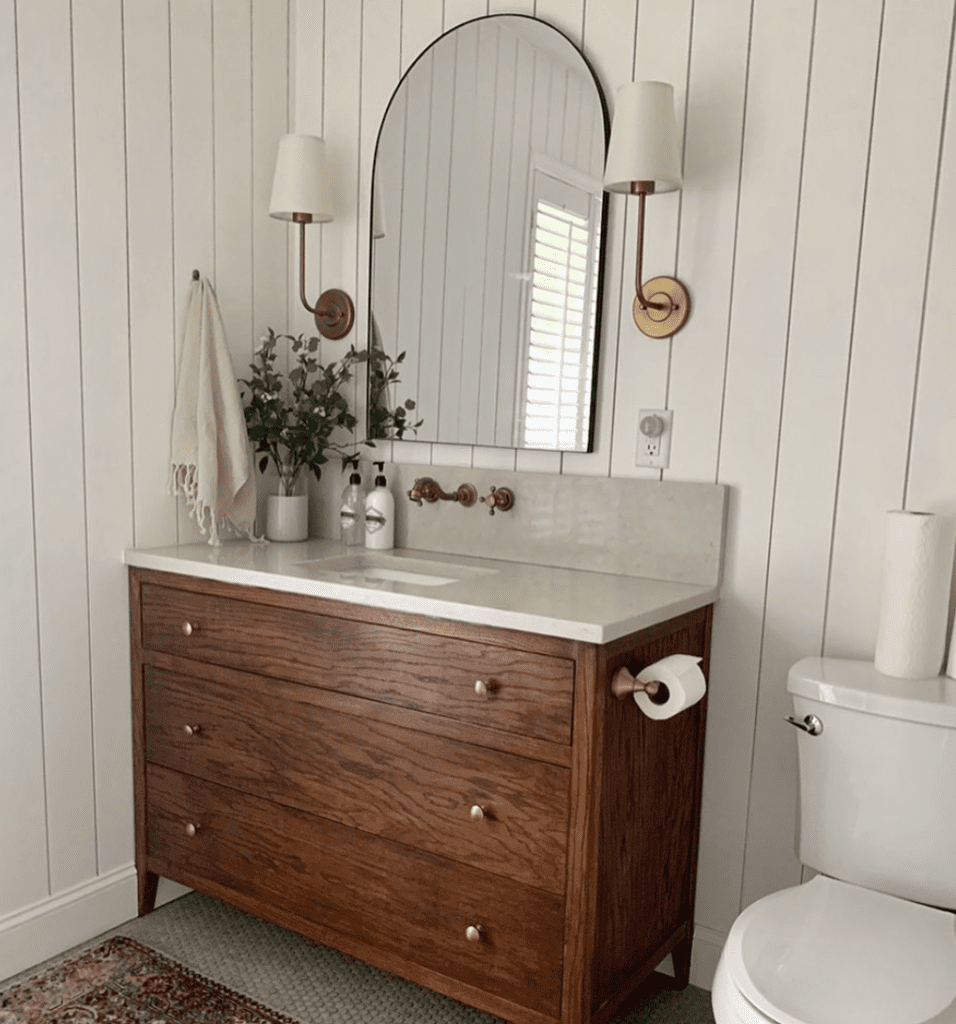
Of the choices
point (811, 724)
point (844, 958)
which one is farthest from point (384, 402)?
point (844, 958)

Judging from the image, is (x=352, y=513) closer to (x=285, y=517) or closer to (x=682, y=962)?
(x=285, y=517)

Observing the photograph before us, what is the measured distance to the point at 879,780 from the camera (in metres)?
1.62

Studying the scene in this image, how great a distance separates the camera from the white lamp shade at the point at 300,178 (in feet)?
7.46

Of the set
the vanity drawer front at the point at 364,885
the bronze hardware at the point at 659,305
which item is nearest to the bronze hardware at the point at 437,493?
the bronze hardware at the point at 659,305

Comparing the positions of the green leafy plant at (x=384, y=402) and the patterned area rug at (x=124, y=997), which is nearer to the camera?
the patterned area rug at (x=124, y=997)

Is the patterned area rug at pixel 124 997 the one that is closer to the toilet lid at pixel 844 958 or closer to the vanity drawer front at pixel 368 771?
the vanity drawer front at pixel 368 771

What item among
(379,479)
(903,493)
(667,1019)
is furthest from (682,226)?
(667,1019)

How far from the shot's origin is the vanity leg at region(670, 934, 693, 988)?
202 cm

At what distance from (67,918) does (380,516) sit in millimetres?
1131

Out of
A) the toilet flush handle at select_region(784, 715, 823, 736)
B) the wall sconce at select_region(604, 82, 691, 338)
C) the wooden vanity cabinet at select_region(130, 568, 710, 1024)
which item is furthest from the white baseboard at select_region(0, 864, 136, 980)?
the wall sconce at select_region(604, 82, 691, 338)

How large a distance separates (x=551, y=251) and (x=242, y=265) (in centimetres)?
82

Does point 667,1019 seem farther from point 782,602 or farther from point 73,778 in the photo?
point 73,778

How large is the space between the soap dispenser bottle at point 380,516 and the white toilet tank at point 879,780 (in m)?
1.01

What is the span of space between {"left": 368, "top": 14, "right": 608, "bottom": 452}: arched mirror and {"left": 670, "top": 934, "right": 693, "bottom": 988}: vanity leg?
3.54 ft
